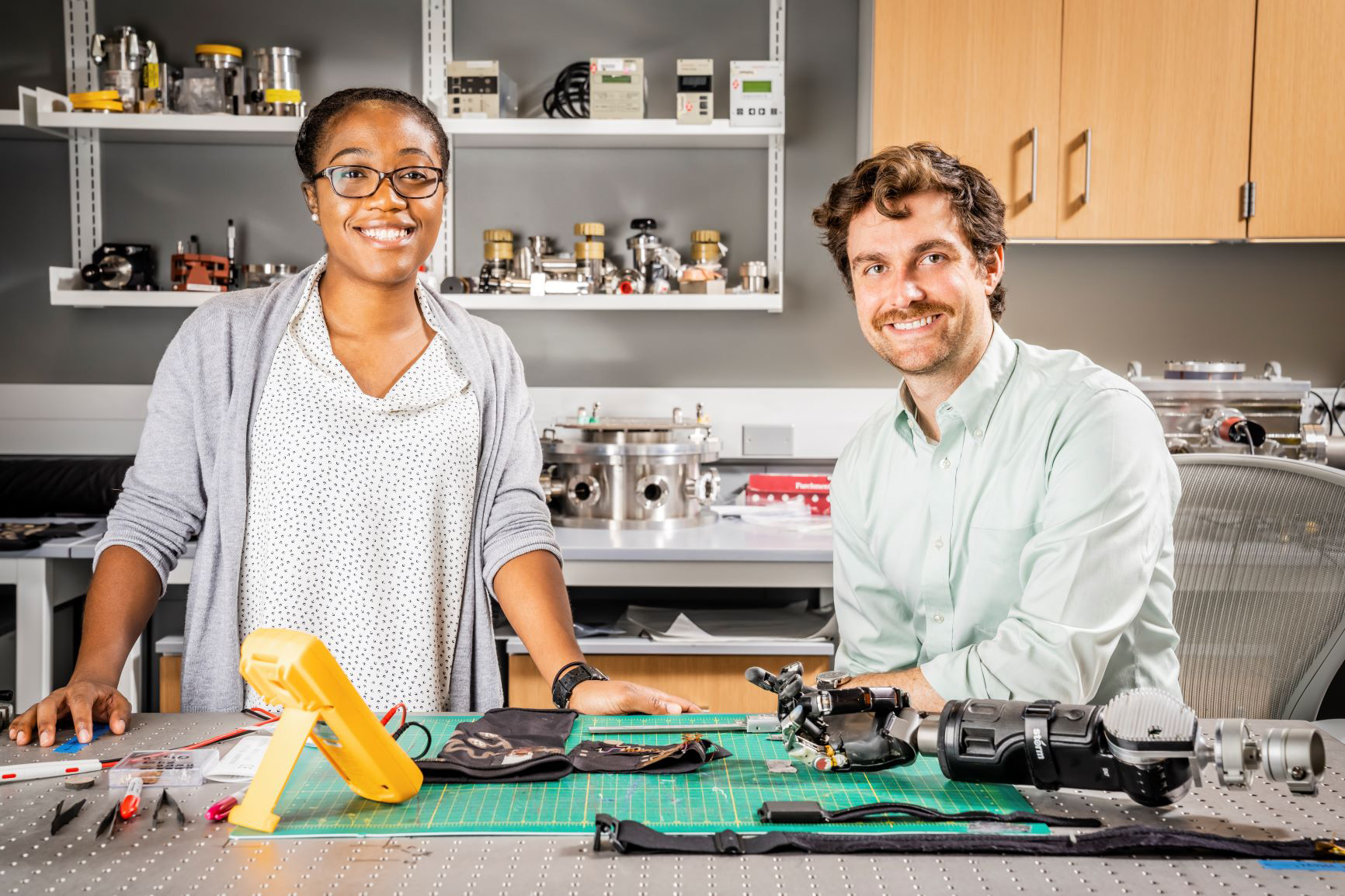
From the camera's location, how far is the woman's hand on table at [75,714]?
3.79 ft

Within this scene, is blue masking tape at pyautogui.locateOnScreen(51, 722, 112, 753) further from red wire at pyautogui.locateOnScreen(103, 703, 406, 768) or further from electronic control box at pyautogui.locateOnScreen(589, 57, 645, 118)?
electronic control box at pyautogui.locateOnScreen(589, 57, 645, 118)

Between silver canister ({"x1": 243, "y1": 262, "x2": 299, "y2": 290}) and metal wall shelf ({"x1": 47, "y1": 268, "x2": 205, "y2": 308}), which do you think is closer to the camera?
metal wall shelf ({"x1": 47, "y1": 268, "x2": 205, "y2": 308})

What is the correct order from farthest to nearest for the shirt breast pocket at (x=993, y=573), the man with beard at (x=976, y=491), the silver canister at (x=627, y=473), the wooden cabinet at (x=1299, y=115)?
the wooden cabinet at (x=1299, y=115)
the silver canister at (x=627, y=473)
the shirt breast pocket at (x=993, y=573)
the man with beard at (x=976, y=491)

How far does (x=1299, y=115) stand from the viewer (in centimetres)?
262

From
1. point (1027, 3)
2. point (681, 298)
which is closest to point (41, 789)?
point (681, 298)

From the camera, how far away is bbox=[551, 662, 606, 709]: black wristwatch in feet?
4.45

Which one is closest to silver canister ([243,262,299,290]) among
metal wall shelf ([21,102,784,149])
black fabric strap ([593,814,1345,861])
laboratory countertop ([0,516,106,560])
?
metal wall shelf ([21,102,784,149])

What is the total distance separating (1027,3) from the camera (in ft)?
8.56

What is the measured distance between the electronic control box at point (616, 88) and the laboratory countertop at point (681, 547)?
105 centimetres

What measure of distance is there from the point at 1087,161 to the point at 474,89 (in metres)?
1.49

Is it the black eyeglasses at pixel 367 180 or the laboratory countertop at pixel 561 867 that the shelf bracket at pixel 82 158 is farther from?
the laboratory countertop at pixel 561 867

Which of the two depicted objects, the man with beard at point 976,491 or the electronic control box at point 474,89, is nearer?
the man with beard at point 976,491

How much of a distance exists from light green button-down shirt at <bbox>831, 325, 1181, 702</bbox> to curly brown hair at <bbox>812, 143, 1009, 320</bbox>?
0.48 feet

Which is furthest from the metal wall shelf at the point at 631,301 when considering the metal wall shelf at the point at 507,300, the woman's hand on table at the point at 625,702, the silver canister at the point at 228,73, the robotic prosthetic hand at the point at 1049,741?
the robotic prosthetic hand at the point at 1049,741
